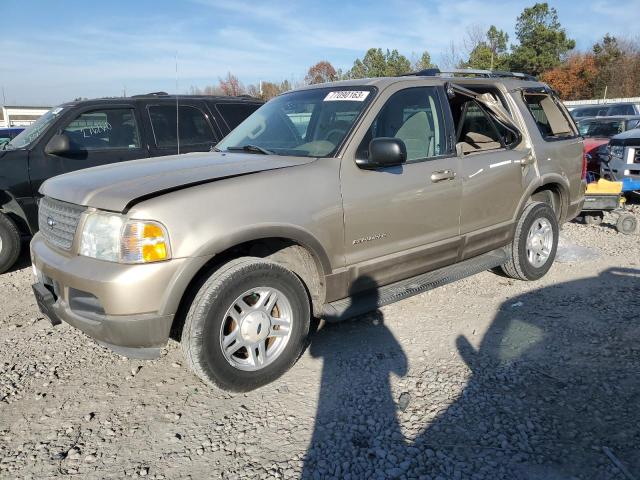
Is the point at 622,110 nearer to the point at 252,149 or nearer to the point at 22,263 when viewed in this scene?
the point at 252,149

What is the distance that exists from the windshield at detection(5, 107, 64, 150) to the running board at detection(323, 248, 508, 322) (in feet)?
14.9

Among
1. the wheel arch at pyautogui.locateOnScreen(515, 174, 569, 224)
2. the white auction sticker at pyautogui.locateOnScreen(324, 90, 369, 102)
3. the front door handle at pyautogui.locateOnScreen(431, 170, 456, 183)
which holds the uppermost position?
the white auction sticker at pyautogui.locateOnScreen(324, 90, 369, 102)

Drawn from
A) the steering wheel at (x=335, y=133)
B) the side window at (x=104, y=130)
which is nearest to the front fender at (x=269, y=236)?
the steering wheel at (x=335, y=133)

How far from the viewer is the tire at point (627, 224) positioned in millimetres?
6758

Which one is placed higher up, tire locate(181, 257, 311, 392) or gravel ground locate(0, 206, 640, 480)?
tire locate(181, 257, 311, 392)

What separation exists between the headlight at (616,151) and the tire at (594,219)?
50.6 inches

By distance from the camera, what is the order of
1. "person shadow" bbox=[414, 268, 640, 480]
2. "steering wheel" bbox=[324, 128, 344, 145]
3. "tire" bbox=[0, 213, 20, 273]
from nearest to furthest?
"person shadow" bbox=[414, 268, 640, 480], "steering wheel" bbox=[324, 128, 344, 145], "tire" bbox=[0, 213, 20, 273]

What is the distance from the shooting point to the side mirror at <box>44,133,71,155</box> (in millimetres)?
5684

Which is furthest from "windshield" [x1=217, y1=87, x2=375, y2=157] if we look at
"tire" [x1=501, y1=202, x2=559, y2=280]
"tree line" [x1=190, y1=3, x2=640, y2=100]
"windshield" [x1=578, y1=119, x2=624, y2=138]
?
"tree line" [x1=190, y1=3, x2=640, y2=100]

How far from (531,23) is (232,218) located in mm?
50893

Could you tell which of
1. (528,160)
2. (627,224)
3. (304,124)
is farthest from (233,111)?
(627,224)

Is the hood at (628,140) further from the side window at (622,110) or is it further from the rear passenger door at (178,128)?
the side window at (622,110)

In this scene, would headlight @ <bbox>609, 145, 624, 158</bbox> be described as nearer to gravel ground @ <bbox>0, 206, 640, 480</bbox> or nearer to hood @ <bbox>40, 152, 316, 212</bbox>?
gravel ground @ <bbox>0, 206, 640, 480</bbox>

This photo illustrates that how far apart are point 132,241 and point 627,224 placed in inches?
262
